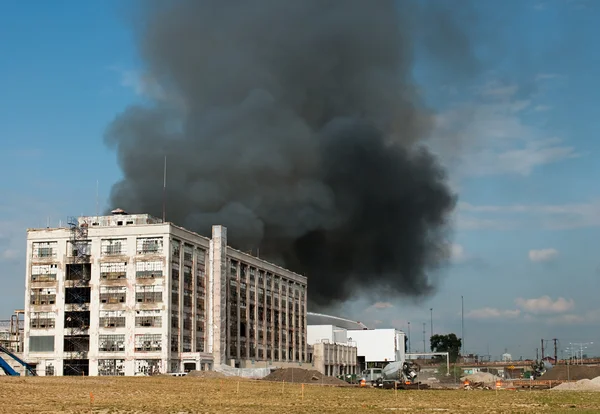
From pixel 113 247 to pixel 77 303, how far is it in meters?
11.0

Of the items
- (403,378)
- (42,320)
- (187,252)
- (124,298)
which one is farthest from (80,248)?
(403,378)

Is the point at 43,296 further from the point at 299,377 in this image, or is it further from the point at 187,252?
the point at 299,377

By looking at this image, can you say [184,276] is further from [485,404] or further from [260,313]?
[485,404]

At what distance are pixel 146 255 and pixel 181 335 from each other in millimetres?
14453

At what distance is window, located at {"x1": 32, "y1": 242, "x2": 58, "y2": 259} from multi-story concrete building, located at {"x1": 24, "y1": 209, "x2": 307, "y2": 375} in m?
0.17

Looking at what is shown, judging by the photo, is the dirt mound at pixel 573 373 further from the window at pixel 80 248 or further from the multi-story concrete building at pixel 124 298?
the window at pixel 80 248

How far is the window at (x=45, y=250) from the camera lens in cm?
13500

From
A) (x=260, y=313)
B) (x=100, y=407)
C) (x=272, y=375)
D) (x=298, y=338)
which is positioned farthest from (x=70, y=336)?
(x=100, y=407)

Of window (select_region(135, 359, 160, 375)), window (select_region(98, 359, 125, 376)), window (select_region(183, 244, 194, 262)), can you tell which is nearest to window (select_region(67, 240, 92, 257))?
window (select_region(183, 244, 194, 262))

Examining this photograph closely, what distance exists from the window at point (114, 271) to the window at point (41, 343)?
13.9 m

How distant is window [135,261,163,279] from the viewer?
128500 mm

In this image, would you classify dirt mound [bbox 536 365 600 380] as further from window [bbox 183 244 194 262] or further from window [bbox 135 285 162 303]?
window [bbox 135 285 162 303]

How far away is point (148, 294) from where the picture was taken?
420ft

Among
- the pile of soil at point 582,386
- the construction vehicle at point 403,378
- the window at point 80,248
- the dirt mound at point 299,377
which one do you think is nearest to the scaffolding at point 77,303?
the window at point 80,248
